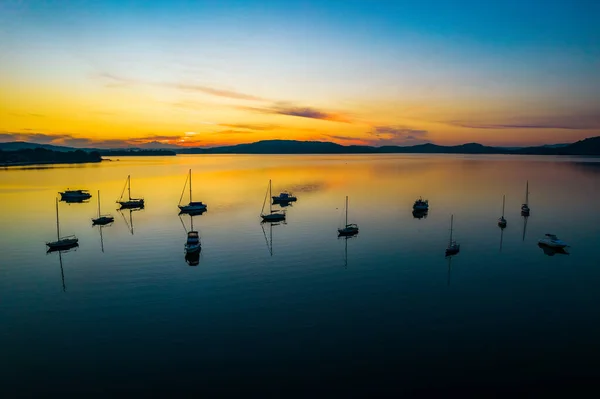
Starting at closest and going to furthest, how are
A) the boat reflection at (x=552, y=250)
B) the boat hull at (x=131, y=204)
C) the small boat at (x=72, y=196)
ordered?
1. the boat reflection at (x=552, y=250)
2. the boat hull at (x=131, y=204)
3. the small boat at (x=72, y=196)

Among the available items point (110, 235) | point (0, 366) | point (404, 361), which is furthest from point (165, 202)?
point (404, 361)

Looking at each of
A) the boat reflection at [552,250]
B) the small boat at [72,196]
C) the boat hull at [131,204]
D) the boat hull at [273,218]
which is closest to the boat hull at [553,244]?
the boat reflection at [552,250]

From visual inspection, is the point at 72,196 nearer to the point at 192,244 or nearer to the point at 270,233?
the point at 270,233

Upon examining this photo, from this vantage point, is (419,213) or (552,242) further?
(419,213)

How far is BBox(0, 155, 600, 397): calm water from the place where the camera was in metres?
23.3

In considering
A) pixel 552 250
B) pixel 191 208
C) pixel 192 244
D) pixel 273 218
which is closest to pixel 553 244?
pixel 552 250

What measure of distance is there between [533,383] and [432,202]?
77.2 m

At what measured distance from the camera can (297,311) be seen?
105 feet

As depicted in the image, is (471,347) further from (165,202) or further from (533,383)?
(165,202)

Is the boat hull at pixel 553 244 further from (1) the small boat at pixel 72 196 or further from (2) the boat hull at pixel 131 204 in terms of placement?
(1) the small boat at pixel 72 196

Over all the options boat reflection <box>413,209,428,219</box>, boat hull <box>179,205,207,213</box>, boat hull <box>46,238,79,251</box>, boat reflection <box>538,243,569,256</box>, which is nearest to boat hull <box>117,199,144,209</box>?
boat hull <box>179,205,207,213</box>

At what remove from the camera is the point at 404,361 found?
80.8 feet

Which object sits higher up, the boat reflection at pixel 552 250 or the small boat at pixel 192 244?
the small boat at pixel 192 244

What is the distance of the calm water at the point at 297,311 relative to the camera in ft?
76.5
